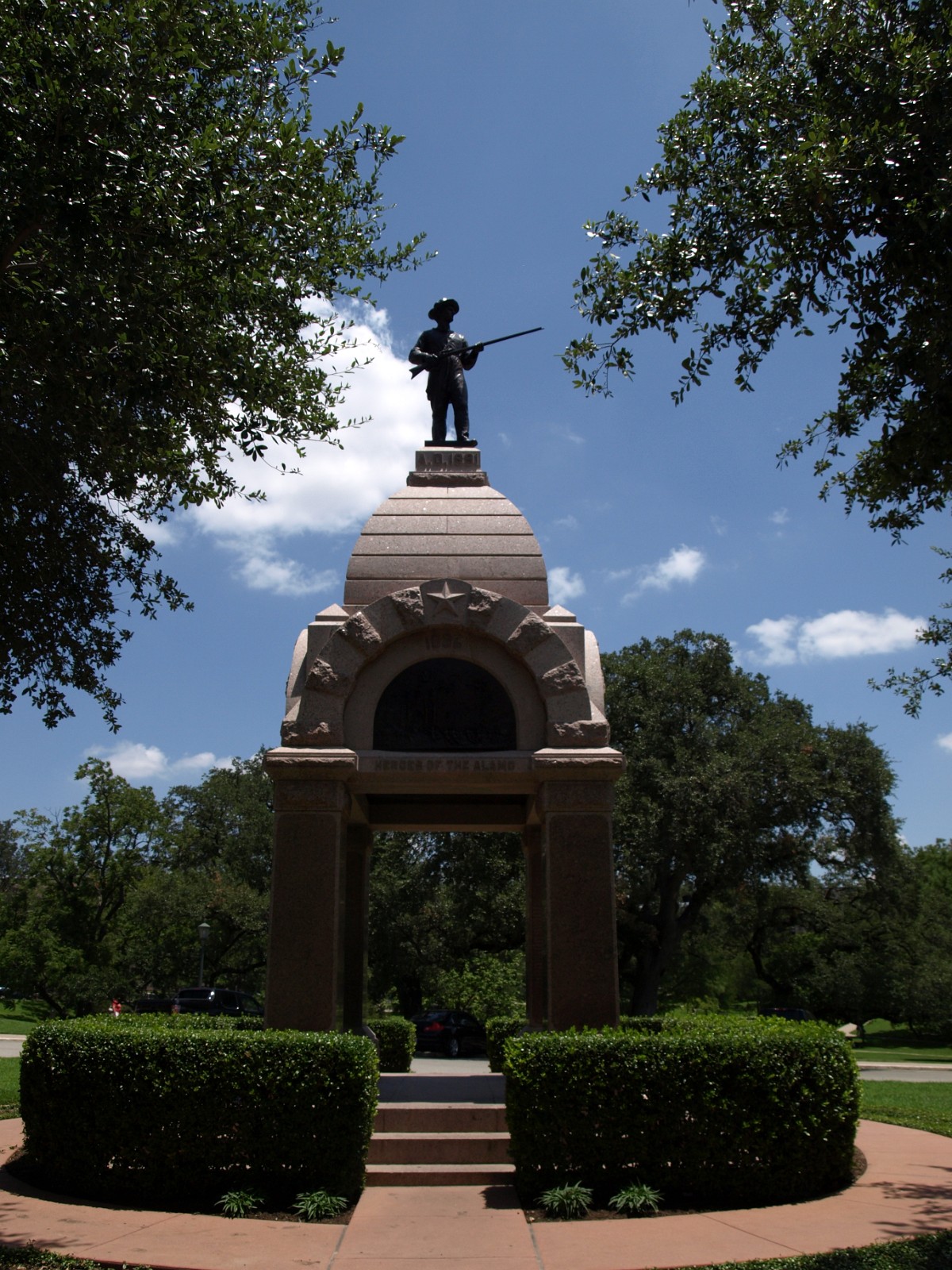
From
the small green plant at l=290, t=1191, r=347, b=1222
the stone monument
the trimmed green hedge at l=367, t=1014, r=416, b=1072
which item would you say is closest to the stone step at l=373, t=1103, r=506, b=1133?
the stone monument

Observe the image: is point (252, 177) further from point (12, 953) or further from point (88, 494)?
point (12, 953)

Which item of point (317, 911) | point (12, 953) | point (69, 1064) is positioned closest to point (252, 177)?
point (317, 911)

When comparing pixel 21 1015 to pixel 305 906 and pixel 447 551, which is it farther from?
pixel 447 551

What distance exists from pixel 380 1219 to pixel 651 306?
8.07 meters

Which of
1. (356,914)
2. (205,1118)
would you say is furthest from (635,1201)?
(356,914)

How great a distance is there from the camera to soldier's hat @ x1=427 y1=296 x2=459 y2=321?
14.9 m

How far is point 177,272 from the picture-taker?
354 inches

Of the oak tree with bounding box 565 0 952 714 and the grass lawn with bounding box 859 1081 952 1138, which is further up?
the oak tree with bounding box 565 0 952 714

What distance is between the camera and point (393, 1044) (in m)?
16.2

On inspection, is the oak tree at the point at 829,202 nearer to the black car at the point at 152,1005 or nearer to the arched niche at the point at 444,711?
the arched niche at the point at 444,711

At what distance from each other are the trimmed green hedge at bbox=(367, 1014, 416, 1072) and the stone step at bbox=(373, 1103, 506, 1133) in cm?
617

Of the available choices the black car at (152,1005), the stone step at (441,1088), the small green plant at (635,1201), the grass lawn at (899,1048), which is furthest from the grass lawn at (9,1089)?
the grass lawn at (899,1048)

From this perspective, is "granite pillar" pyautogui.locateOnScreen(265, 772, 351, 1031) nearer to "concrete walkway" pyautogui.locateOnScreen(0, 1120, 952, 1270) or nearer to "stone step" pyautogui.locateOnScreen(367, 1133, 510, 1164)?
"stone step" pyautogui.locateOnScreen(367, 1133, 510, 1164)

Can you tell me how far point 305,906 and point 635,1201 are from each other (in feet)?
14.6
